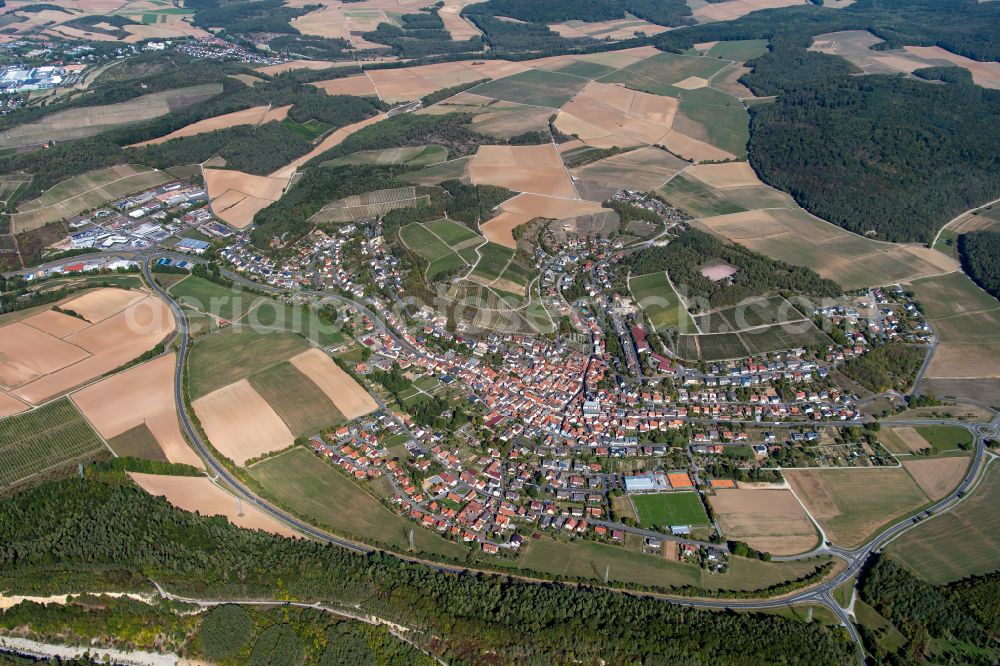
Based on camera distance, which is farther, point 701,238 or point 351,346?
point 701,238

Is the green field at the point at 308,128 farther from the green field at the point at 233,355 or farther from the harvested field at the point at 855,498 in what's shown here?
the harvested field at the point at 855,498

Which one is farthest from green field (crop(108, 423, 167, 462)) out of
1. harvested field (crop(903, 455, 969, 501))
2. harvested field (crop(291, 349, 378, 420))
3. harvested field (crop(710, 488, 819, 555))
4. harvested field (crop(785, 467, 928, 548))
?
harvested field (crop(903, 455, 969, 501))

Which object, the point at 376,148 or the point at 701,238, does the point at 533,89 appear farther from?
the point at 701,238

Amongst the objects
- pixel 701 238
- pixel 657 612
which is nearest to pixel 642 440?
pixel 657 612

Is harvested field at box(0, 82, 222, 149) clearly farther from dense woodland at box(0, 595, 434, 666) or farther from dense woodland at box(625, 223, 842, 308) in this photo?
dense woodland at box(0, 595, 434, 666)

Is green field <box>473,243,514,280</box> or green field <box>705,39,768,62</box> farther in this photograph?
green field <box>705,39,768,62</box>

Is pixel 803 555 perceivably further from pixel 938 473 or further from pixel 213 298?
pixel 213 298
